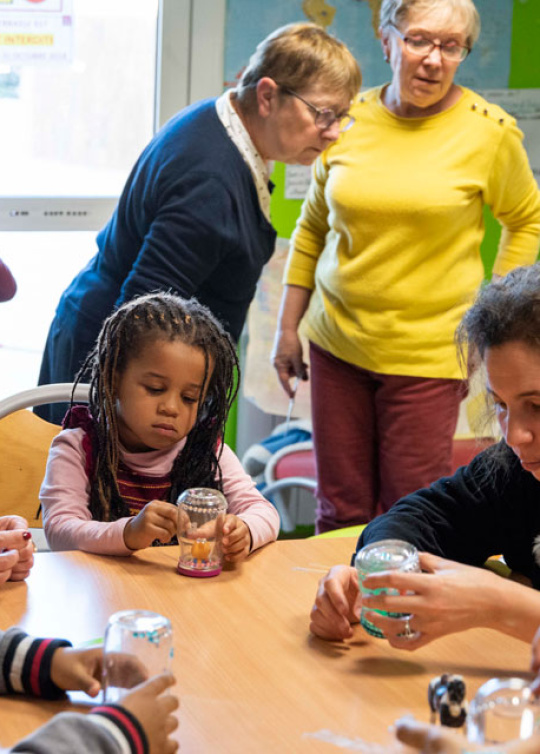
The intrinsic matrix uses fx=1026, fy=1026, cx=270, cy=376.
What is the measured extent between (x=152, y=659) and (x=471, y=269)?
1657 millimetres

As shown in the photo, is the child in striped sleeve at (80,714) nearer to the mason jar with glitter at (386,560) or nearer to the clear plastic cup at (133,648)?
the clear plastic cup at (133,648)

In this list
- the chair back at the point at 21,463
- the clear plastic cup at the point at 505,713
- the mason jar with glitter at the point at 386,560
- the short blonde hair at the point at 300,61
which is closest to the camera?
the clear plastic cup at the point at 505,713

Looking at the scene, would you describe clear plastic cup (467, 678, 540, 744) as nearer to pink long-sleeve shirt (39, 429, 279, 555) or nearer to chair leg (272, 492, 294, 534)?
pink long-sleeve shirt (39, 429, 279, 555)

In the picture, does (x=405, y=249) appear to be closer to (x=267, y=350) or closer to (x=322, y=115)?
(x=322, y=115)

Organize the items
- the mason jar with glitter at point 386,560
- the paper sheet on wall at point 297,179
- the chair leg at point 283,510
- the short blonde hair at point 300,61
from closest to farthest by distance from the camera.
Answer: the mason jar with glitter at point 386,560
the short blonde hair at point 300,61
the paper sheet on wall at point 297,179
the chair leg at point 283,510

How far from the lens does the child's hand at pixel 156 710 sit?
94cm

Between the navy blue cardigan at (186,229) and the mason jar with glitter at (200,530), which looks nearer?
the mason jar with glitter at (200,530)

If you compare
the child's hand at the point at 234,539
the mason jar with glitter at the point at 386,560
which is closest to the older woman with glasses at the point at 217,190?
the child's hand at the point at 234,539

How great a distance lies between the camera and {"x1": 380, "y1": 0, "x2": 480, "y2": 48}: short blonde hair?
233 centimetres

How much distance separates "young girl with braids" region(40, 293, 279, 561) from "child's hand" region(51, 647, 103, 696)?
0.55 meters

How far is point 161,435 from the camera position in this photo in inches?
67.4

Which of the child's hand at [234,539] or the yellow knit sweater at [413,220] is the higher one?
the yellow knit sweater at [413,220]

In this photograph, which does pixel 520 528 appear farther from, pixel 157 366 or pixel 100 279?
pixel 100 279

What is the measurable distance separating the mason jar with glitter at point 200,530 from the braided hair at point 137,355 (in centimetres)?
25
